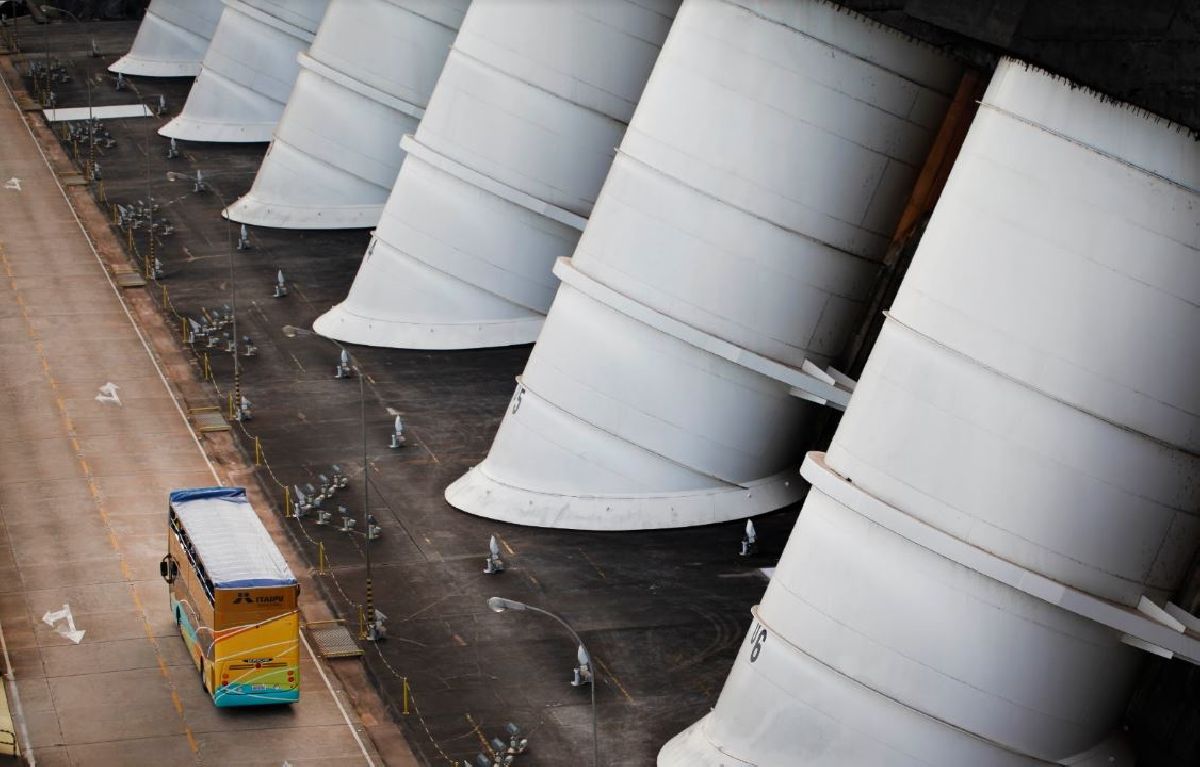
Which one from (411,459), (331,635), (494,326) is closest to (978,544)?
(331,635)

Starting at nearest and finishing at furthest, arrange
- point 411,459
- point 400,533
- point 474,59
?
point 400,533 < point 411,459 < point 474,59

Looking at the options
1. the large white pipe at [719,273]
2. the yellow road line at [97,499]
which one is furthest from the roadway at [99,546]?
the large white pipe at [719,273]

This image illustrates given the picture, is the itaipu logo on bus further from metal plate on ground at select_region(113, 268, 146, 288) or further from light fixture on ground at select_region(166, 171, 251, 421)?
metal plate on ground at select_region(113, 268, 146, 288)

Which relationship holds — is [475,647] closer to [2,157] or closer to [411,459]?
[411,459]

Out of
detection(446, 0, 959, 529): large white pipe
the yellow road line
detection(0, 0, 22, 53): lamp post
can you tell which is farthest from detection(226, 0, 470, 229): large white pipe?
detection(0, 0, 22, 53): lamp post

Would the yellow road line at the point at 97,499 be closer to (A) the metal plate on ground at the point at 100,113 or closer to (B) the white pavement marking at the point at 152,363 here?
(B) the white pavement marking at the point at 152,363

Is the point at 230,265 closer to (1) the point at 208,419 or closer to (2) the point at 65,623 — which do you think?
(1) the point at 208,419
